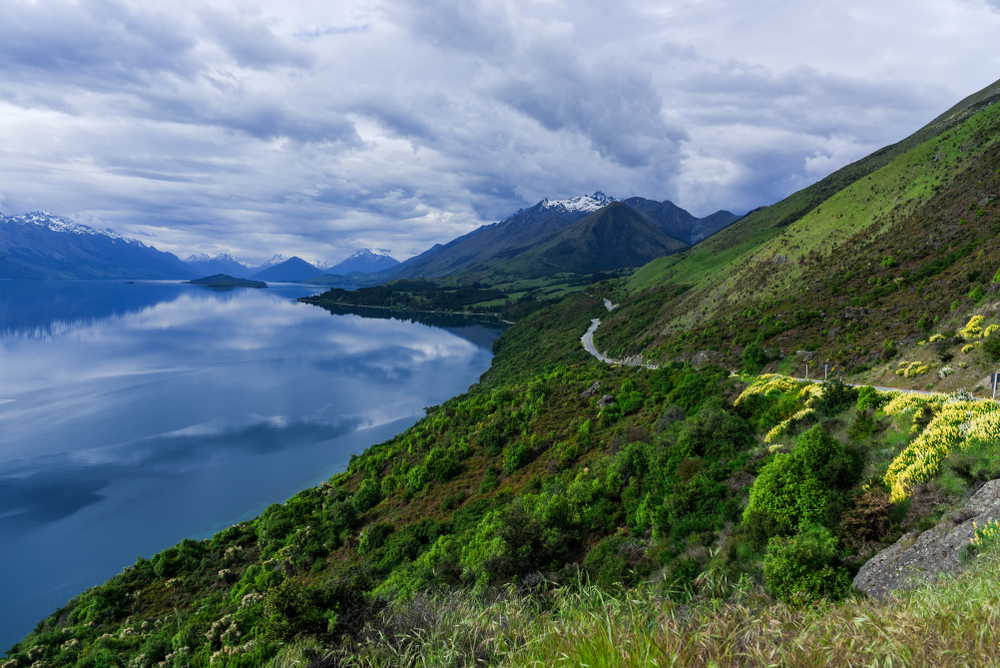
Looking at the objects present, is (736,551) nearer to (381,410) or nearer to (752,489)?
(752,489)

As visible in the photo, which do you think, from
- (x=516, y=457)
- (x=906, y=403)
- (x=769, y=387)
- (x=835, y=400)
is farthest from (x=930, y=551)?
(x=516, y=457)

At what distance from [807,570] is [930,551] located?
5.99ft

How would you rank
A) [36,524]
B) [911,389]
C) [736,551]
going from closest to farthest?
[736,551], [911,389], [36,524]

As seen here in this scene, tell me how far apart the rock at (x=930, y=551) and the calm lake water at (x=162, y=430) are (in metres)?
36.1

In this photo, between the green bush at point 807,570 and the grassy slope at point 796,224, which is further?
the grassy slope at point 796,224

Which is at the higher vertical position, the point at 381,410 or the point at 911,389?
the point at 911,389

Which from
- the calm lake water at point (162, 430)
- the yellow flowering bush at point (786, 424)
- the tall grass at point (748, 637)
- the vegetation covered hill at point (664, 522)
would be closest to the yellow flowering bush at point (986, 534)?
the vegetation covered hill at point (664, 522)

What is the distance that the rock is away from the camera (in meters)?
6.87

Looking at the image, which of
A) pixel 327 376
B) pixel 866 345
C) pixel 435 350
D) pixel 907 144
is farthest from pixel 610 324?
pixel 907 144

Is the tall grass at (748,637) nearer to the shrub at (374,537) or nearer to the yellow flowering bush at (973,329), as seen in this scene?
the shrub at (374,537)

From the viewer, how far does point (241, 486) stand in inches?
1581

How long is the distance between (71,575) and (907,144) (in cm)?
14947

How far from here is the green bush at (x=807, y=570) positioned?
299 inches

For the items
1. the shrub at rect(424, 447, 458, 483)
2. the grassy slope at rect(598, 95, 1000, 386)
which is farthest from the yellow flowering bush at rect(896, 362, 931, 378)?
the shrub at rect(424, 447, 458, 483)
